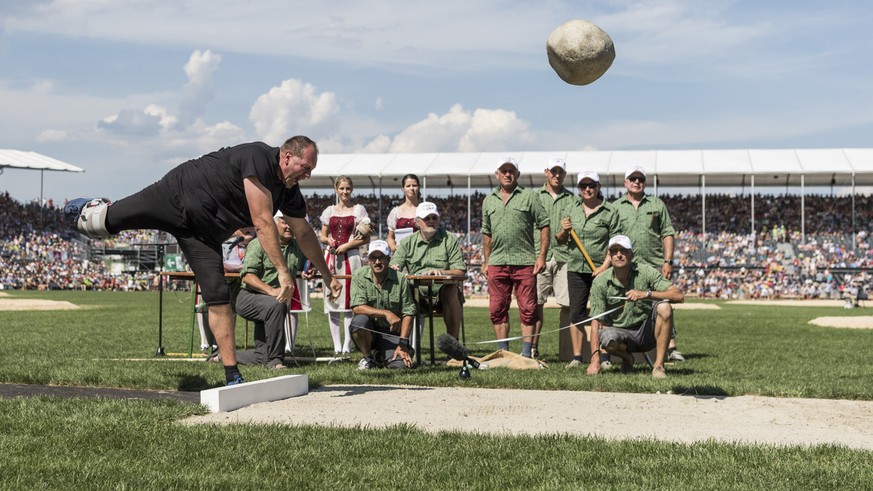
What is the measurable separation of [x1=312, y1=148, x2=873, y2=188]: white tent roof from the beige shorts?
34.0m

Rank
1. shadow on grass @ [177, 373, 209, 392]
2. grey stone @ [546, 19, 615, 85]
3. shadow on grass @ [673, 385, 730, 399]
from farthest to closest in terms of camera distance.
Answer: grey stone @ [546, 19, 615, 85]
shadow on grass @ [177, 373, 209, 392]
shadow on grass @ [673, 385, 730, 399]

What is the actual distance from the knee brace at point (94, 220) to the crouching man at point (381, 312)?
3.12 metres

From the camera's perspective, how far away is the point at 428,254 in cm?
1071

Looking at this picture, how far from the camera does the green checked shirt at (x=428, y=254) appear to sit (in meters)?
10.7

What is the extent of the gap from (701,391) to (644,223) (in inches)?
124

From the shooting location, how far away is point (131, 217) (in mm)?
7352

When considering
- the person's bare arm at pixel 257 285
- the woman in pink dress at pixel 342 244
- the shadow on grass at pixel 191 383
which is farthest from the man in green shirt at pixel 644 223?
the shadow on grass at pixel 191 383

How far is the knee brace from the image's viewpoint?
7.37 meters

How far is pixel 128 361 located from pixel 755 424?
21.0ft

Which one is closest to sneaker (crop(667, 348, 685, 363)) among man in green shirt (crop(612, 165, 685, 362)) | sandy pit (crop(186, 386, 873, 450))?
man in green shirt (crop(612, 165, 685, 362))

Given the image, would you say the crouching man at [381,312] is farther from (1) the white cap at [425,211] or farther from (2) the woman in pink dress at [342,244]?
(2) the woman in pink dress at [342,244]

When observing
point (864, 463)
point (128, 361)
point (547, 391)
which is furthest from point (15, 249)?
point (864, 463)

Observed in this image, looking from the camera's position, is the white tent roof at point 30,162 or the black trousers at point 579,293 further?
the white tent roof at point 30,162

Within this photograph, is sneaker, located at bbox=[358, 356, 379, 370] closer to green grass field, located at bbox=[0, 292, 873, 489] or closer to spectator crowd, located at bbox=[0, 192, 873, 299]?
green grass field, located at bbox=[0, 292, 873, 489]
